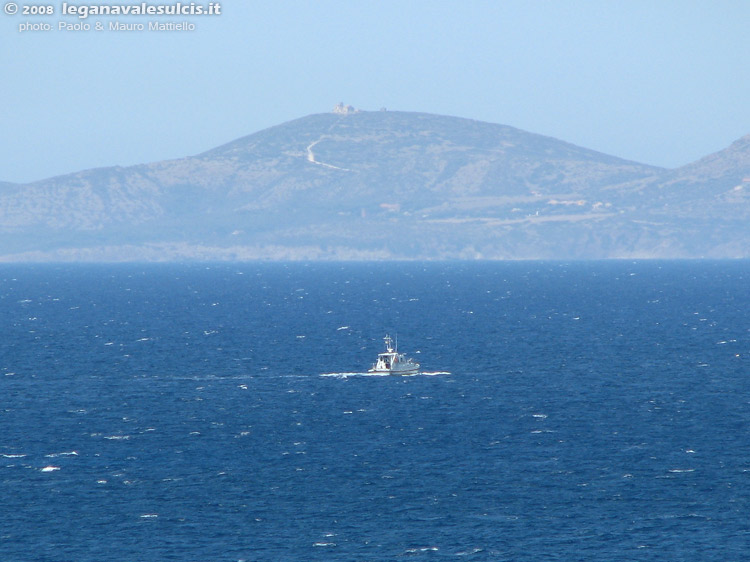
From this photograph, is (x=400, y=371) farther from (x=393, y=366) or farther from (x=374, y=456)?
(x=374, y=456)

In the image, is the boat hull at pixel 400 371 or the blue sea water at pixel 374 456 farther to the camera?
the boat hull at pixel 400 371

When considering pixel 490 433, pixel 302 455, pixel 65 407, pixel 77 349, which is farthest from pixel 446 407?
pixel 77 349

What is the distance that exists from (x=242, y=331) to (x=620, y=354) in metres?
65.5

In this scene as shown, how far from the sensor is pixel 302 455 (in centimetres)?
9381

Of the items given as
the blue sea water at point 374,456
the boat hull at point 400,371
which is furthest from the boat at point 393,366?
the blue sea water at point 374,456

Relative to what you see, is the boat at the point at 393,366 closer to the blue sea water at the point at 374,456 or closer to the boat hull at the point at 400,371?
the boat hull at the point at 400,371

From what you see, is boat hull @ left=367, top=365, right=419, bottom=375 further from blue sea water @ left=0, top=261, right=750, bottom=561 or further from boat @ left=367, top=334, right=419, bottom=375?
blue sea water @ left=0, top=261, right=750, bottom=561

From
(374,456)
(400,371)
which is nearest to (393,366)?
(400,371)

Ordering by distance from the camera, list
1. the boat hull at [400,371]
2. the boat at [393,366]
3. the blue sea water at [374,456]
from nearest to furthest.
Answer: the blue sea water at [374,456], the boat hull at [400,371], the boat at [393,366]

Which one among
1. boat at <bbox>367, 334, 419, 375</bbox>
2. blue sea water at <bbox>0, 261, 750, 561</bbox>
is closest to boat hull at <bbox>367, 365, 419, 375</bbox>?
boat at <bbox>367, 334, 419, 375</bbox>

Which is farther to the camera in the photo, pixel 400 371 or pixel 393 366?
pixel 393 366

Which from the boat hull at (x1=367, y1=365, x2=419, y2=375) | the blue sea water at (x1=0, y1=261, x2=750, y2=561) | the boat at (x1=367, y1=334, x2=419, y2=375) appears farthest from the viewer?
the boat at (x1=367, y1=334, x2=419, y2=375)

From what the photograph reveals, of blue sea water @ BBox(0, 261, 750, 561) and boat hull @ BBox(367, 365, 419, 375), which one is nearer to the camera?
blue sea water @ BBox(0, 261, 750, 561)

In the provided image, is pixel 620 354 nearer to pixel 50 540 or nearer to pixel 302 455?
pixel 302 455
